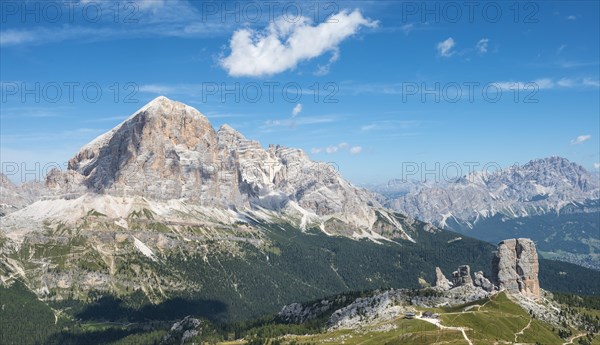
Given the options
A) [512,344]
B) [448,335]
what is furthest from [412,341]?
[512,344]

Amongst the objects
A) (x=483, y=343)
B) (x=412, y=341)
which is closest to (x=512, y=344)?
(x=483, y=343)

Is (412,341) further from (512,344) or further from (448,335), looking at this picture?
(512,344)

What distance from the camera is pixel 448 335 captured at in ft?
652

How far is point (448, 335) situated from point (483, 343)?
12660 millimetres

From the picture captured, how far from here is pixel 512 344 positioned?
198375mm

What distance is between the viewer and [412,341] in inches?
7692

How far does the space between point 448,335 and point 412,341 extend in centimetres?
1416

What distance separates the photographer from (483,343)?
19112cm

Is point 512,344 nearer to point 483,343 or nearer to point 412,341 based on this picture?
point 483,343

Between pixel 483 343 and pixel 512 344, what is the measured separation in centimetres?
1506
